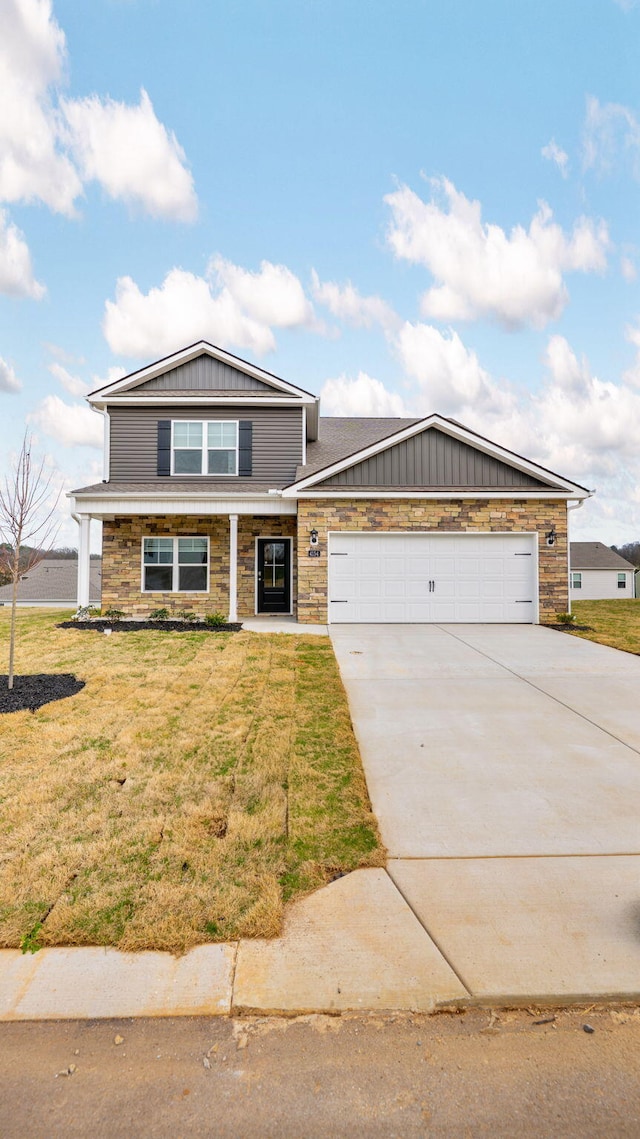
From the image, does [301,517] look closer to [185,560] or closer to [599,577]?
[185,560]

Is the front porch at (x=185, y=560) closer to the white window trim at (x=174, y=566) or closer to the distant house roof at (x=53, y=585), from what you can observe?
the white window trim at (x=174, y=566)

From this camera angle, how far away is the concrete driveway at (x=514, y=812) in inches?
98.7

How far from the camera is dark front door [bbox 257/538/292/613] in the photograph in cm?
1459

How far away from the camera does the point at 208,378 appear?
14.9 meters

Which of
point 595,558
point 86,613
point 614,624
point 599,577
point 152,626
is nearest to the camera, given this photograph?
point 152,626

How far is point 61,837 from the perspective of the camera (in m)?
3.47

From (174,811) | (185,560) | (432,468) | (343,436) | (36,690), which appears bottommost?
(174,811)

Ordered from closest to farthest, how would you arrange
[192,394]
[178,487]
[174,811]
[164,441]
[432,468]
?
1. [174,811]
2. [432,468]
3. [178,487]
4. [192,394]
5. [164,441]

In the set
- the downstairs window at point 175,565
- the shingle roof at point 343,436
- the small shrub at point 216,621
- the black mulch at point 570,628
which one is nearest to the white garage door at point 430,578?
the black mulch at point 570,628

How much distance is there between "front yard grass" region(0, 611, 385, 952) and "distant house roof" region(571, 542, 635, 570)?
115 ft

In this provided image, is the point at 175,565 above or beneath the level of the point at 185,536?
beneath

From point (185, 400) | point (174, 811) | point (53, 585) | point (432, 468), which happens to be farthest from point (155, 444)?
point (53, 585)

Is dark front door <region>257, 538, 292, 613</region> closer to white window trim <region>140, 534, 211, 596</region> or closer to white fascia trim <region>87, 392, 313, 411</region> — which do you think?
white window trim <region>140, 534, 211, 596</region>

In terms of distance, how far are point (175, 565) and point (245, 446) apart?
368 cm
